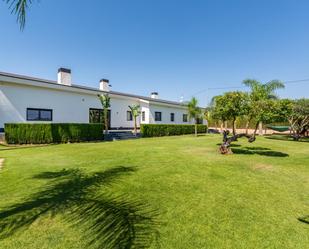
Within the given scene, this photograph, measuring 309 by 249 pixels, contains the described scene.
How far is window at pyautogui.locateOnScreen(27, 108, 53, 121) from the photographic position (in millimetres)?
15797

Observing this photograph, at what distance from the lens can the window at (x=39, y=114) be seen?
1580 cm

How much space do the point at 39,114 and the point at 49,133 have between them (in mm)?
2791

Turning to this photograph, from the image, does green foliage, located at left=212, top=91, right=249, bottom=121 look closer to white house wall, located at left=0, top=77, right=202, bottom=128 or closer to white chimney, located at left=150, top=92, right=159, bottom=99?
white house wall, located at left=0, top=77, right=202, bottom=128

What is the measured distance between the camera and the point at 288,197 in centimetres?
439

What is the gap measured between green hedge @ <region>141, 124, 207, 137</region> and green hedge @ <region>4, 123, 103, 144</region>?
236 inches

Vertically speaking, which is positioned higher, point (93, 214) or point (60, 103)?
point (60, 103)

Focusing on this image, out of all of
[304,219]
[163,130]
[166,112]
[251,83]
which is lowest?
[304,219]

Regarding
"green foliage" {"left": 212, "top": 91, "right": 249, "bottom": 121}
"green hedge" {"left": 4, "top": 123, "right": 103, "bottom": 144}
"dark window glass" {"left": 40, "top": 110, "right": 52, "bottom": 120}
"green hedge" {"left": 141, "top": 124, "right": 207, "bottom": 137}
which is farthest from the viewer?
"green hedge" {"left": 141, "top": 124, "right": 207, "bottom": 137}

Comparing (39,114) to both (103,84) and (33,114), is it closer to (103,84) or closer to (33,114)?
(33,114)

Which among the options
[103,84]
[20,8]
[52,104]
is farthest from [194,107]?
[20,8]

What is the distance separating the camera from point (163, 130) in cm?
2358

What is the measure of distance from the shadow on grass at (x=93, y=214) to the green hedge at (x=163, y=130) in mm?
16578

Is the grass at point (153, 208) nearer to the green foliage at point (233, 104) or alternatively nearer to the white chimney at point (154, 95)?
the green foliage at point (233, 104)

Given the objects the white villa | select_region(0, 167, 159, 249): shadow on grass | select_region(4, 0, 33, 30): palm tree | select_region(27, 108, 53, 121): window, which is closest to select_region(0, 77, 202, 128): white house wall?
the white villa
